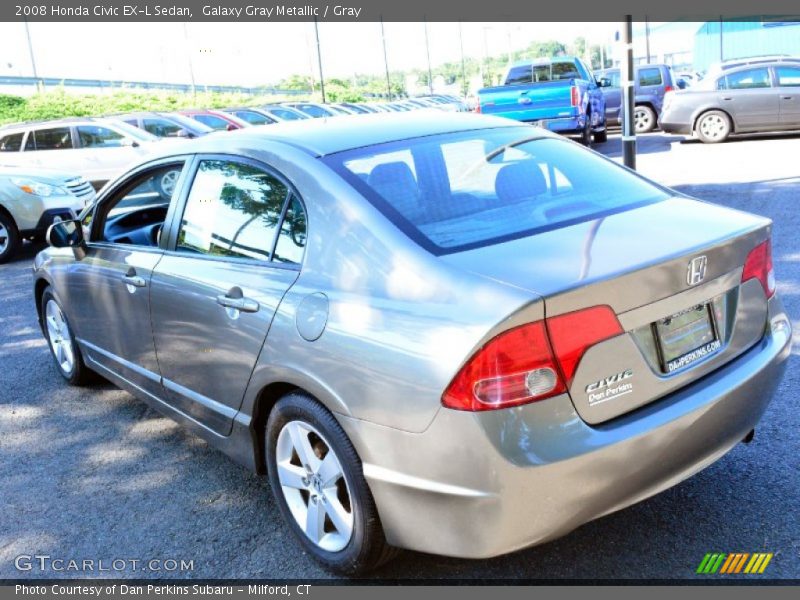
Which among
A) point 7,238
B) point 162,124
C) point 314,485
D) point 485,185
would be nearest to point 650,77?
point 162,124

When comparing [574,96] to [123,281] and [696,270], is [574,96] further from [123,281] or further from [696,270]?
[696,270]

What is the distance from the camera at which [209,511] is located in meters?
3.68

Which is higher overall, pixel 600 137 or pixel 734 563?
pixel 600 137

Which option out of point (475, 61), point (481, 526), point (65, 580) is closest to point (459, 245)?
point (481, 526)

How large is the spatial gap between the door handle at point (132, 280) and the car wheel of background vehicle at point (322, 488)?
1.21 meters

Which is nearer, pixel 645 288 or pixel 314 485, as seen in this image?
pixel 645 288

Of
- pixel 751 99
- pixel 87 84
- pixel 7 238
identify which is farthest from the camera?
pixel 87 84

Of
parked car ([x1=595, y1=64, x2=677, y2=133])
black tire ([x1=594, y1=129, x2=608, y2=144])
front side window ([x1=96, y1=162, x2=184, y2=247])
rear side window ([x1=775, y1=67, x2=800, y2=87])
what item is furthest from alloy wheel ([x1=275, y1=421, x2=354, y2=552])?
parked car ([x1=595, y1=64, x2=677, y2=133])

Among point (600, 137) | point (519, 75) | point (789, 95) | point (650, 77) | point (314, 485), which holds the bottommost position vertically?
point (600, 137)

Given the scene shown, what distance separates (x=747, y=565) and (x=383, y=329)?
1575mm

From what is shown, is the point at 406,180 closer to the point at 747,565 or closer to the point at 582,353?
the point at 582,353

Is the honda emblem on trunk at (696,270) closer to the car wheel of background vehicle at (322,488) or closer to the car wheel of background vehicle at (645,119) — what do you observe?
the car wheel of background vehicle at (322,488)

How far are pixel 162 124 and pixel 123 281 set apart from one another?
1351cm

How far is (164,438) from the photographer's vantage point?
4.54 m
